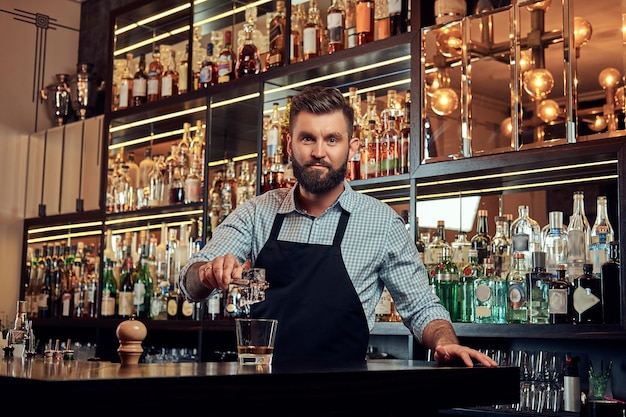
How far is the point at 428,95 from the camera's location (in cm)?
337

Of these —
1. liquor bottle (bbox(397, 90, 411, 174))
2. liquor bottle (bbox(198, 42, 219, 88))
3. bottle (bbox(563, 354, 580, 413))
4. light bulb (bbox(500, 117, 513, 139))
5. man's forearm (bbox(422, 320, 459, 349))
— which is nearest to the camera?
man's forearm (bbox(422, 320, 459, 349))

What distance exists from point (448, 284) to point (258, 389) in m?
2.06

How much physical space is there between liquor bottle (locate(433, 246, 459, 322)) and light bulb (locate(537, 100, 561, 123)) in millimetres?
681

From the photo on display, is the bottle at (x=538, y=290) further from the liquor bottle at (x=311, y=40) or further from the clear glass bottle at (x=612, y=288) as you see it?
the liquor bottle at (x=311, y=40)

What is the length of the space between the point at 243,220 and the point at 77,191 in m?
3.09

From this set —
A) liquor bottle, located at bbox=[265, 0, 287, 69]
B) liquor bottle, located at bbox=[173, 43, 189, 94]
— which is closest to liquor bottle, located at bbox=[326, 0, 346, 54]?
liquor bottle, located at bbox=[265, 0, 287, 69]

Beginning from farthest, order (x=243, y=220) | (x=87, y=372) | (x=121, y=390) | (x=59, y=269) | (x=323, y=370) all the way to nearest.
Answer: (x=59, y=269) → (x=243, y=220) → (x=323, y=370) → (x=87, y=372) → (x=121, y=390)

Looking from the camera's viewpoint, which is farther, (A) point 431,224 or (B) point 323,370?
(A) point 431,224

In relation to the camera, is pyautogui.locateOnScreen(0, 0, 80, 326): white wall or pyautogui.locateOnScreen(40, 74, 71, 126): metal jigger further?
pyautogui.locateOnScreen(40, 74, 71, 126): metal jigger

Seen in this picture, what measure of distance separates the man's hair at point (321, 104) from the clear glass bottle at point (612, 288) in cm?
102

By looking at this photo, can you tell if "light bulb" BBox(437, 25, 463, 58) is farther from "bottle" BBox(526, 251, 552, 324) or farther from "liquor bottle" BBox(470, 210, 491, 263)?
"bottle" BBox(526, 251, 552, 324)

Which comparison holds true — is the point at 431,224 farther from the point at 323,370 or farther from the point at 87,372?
the point at 87,372

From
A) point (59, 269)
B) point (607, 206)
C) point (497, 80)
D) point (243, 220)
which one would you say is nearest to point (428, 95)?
point (497, 80)

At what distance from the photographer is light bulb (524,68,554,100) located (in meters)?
3.04
